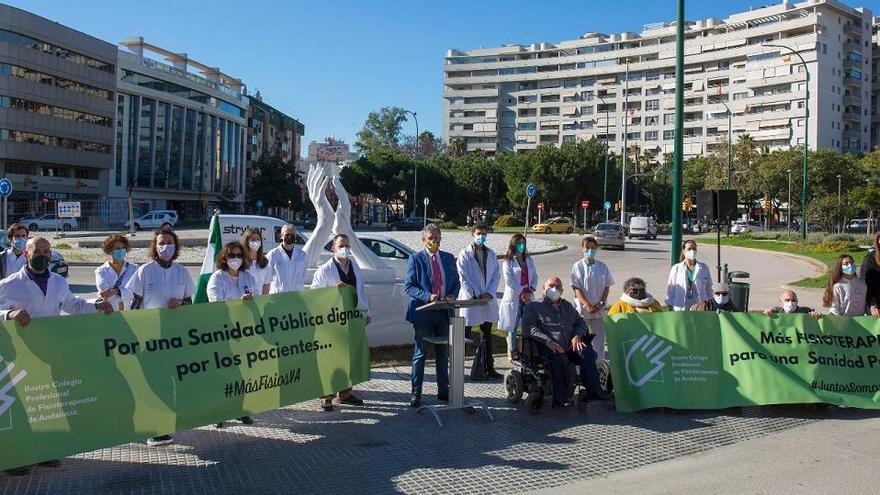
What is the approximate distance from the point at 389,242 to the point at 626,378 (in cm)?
970

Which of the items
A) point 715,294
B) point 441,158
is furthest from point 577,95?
point 715,294

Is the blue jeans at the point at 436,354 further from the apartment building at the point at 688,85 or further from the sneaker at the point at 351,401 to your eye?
the apartment building at the point at 688,85

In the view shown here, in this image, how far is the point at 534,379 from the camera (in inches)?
306

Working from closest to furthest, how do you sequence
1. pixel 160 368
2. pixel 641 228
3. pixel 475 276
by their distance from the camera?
1. pixel 160 368
2. pixel 475 276
3. pixel 641 228

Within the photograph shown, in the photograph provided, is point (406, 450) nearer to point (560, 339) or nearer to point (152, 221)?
point (560, 339)

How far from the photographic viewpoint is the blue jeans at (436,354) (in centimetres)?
778

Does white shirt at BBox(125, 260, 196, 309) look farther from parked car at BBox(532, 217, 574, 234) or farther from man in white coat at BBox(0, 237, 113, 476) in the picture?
parked car at BBox(532, 217, 574, 234)

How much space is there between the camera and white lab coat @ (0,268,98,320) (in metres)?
6.04

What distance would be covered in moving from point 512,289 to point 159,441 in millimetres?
4749

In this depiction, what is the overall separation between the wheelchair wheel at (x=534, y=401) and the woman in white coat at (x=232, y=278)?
2.72m

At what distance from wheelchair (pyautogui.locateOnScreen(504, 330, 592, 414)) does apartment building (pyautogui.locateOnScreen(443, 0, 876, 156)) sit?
8212cm

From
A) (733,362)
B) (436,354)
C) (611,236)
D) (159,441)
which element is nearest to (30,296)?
(159,441)

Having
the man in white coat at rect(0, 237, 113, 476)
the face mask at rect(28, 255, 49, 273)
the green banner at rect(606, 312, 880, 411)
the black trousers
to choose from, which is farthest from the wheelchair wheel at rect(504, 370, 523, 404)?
the face mask at rect(28, 255, 49, 273)

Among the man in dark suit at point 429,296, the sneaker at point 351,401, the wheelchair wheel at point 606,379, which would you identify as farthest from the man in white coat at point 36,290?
the wheelchair wheel at point 606,379
